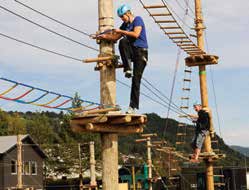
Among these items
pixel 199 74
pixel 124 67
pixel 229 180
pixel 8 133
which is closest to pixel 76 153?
pixel 8 133

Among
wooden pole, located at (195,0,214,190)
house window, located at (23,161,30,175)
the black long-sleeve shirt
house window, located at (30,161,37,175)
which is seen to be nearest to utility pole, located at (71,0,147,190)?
the black long-sleeve shirt

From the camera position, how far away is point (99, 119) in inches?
252

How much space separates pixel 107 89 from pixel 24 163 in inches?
1194

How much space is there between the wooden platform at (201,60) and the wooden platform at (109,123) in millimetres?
10505

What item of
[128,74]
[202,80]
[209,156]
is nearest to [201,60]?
[202,80]

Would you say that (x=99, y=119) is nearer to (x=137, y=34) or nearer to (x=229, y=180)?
(x=137, y=34)

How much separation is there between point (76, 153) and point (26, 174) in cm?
601

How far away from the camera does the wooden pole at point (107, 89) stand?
6.46 metres

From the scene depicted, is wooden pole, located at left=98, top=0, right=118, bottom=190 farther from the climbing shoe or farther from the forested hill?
the forested hill

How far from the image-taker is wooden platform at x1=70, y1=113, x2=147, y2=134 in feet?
21.1

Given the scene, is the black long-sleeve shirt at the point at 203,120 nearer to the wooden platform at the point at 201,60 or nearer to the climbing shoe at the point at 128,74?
the wooden platform at the point at 201,60

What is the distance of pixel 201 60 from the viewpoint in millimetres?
17203

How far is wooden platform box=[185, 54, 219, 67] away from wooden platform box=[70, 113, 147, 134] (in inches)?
414

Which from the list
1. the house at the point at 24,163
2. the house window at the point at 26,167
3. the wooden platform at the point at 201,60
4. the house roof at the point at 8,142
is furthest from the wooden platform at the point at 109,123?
the house window at the point at 26,167
